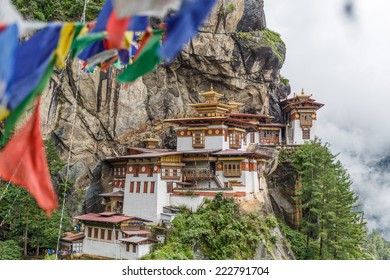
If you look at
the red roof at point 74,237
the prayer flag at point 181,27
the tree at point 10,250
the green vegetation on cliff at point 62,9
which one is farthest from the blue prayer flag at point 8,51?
the green vegetation on cliff at point 62,9

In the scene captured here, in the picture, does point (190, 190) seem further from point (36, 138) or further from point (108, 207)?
point (36, 138)

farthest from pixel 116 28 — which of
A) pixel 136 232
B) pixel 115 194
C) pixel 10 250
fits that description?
pixel 115 194

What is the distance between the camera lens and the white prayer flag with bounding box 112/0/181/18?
2654 millimetres

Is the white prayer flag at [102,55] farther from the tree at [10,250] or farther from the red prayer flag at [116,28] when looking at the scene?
the tree at [10,250]

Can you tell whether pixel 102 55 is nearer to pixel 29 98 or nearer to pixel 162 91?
pixel 29 98

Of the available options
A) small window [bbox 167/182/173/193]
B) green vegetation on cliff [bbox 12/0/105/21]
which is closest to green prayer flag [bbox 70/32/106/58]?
small window [bbox 167/182/173/193]

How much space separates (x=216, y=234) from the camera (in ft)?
62.3

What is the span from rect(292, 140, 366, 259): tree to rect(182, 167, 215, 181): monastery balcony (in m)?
5.94

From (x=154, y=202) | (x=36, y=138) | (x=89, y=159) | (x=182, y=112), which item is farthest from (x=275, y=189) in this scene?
(x=36, y=138)

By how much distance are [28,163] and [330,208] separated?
21.7 metres

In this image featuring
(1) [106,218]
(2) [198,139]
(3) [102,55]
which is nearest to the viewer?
(3) [102,55]

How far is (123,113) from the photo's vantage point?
25.8 meters
